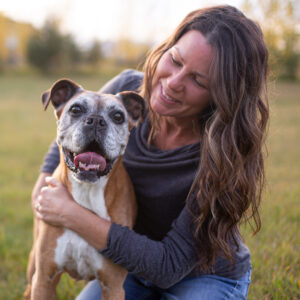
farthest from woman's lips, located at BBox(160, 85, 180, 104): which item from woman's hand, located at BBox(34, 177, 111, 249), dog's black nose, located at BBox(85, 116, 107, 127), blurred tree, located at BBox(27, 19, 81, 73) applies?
blurred tree, located at BBox(27, 19, 81, 73)

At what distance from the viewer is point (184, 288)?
2.64 metres

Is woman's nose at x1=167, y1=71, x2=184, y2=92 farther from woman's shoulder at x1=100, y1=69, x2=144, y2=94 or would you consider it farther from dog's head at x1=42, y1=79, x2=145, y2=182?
woman's shoulder at x1=100, y1=69, x2=144, y2=94

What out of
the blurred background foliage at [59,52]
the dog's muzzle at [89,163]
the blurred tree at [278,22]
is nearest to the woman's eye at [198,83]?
the dog's muzzle at [89,163]

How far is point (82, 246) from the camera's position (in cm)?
240

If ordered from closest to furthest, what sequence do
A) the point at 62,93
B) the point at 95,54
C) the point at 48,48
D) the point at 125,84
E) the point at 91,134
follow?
the point at 91,134
the point at 62,93
the point at 125,84
the point at 48,48
the point at 95,54

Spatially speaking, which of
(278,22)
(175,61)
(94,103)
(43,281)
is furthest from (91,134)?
(278,22)

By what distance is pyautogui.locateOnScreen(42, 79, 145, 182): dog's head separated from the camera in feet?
7.57

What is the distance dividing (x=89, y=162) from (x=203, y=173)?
2.60ft

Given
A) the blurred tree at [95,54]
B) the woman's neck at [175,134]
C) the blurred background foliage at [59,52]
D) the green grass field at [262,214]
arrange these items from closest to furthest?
the woman's neck at [175,134] → the green grass field at [262,214] → the blurred background foliage at [59,52] → the blurred tree at [95,54]

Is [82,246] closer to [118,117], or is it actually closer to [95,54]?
[118,117]

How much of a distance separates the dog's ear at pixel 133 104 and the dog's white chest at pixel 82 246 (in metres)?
0.64

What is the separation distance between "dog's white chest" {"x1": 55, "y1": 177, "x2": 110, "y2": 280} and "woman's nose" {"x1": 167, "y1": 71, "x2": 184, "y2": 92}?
83 cm

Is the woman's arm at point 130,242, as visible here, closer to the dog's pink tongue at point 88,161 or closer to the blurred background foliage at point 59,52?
the dog's pink tongue at point 88,161

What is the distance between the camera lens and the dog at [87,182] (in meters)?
2.33
